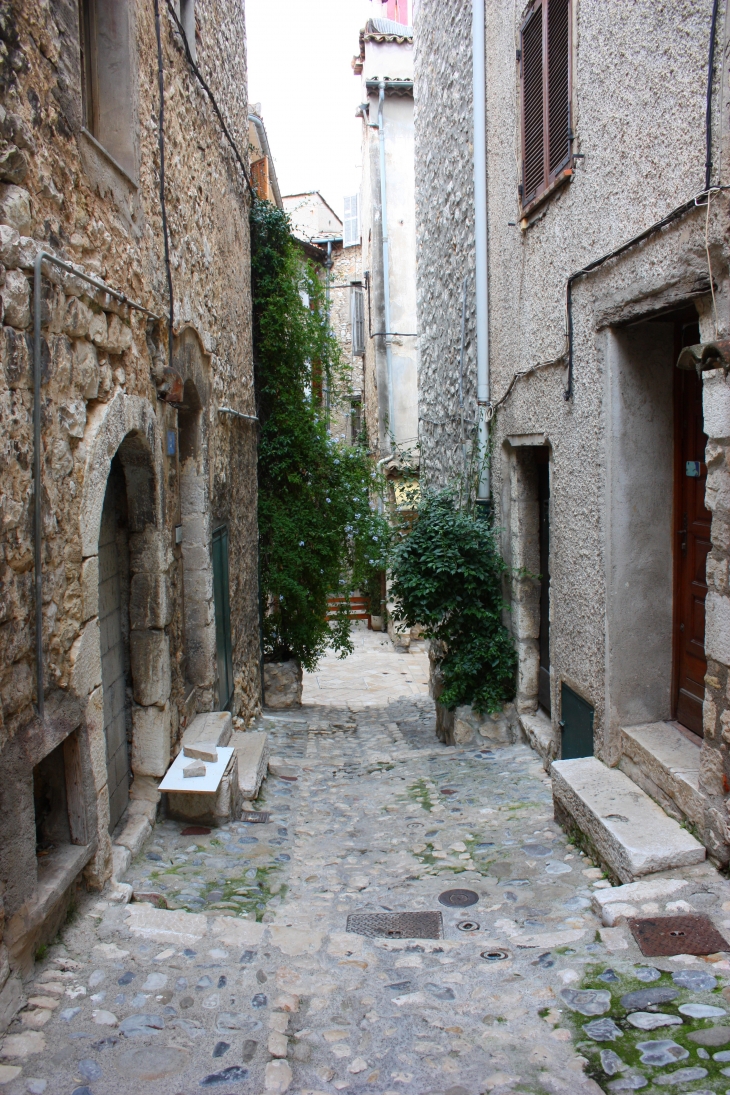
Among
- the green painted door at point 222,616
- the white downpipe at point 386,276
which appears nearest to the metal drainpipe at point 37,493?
the green painted door at point 222,616

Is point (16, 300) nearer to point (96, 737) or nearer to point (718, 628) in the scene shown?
point (96, 737)

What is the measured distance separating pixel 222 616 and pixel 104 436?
3106 millimetres

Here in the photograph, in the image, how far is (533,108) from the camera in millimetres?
5379

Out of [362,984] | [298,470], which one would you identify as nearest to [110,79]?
[362,984]

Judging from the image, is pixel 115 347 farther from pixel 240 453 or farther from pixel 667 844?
pixel 240 453

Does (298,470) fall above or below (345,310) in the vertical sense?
below

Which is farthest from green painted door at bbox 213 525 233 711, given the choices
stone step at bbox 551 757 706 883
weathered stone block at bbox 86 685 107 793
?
stone step at bbox 551 757 706 883

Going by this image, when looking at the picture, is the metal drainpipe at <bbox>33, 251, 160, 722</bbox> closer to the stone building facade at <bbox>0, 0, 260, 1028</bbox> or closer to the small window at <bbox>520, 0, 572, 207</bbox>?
the stone building facade at <bbox>0, 0, 260, 1028</bbox>

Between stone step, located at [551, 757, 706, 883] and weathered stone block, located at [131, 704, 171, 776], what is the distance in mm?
2085

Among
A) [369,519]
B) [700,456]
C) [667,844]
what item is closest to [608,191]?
[700,456]

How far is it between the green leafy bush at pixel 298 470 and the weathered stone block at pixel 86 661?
5.12 m

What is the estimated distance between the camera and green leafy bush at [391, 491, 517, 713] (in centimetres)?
632

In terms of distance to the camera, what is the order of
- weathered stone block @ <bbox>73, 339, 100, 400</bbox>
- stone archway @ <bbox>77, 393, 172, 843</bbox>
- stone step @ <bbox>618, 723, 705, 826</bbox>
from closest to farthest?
weathered stone block @ <bbox>73, 339, 100, 400</bbox>, stone step @ <bbox>618, 723, 705, 826</bbox>, stone archway @ <bbox>77, 393, 172, 843</bbox>

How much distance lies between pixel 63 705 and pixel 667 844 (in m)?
2.39
